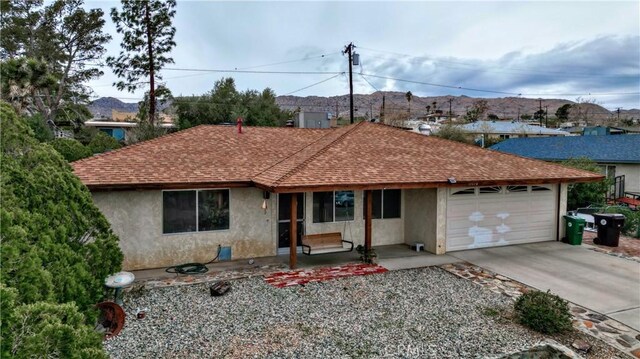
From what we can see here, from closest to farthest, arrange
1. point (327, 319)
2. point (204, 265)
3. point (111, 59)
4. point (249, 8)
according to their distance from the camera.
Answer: point (327, 319)
point (204, 265)
point (249, 8)
point (111, 59)

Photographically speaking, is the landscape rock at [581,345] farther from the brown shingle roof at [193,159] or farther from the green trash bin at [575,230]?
the brown shingle roof at [193,159]

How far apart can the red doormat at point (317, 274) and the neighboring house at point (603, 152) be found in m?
19.9

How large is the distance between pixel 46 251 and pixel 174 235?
5815mm

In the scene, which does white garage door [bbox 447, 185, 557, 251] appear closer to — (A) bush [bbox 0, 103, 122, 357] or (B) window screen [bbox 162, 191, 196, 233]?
(B) window screen [bbox 162, 191, 196, 233]

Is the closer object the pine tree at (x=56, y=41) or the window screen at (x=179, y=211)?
the window screen at (x=179, y=211)

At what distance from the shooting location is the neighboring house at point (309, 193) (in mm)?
10570

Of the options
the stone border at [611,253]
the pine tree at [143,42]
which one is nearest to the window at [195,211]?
the stone border at [611,253]

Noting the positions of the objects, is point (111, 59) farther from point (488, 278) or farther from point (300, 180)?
point (488, 278)

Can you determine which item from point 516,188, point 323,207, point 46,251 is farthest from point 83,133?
point 516,188

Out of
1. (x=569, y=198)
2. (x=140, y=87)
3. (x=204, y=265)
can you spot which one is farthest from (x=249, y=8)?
(x=140, y=87)

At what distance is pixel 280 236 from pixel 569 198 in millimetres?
15883

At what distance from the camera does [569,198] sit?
19875 millimetres

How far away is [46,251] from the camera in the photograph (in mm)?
5211

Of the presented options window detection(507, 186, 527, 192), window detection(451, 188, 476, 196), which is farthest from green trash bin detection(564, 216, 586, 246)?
window detection(451, 188, 476, 196)
